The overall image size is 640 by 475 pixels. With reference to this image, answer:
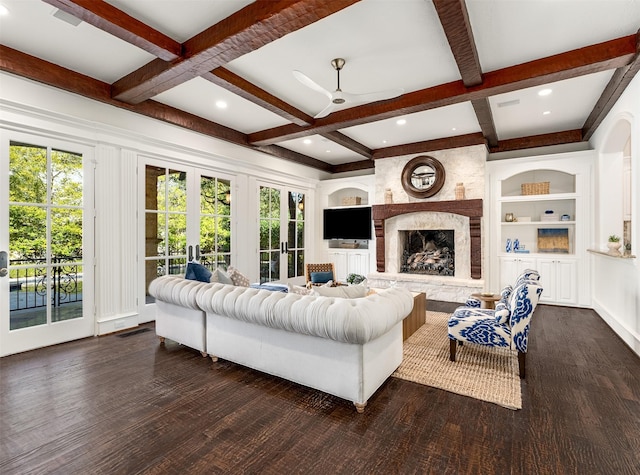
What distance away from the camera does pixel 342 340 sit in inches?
85.0

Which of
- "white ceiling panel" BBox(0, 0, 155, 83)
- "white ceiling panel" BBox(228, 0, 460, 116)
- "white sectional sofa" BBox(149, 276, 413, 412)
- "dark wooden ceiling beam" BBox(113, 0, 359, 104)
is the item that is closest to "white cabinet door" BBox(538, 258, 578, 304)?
"white ceiling panel" BBox(228, 0, 460, 116)

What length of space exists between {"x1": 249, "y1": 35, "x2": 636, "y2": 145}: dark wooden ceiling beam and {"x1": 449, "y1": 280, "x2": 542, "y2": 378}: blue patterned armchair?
2.09 metres

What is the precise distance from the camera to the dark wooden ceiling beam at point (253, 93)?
3.38m

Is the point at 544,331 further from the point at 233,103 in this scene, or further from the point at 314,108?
the point at 233,103

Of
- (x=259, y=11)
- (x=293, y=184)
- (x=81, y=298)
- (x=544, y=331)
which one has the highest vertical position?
(x=259, y=11)

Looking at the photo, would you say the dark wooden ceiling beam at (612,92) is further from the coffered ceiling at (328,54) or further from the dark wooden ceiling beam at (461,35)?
the dark wooden ceiling beam at (461,35)

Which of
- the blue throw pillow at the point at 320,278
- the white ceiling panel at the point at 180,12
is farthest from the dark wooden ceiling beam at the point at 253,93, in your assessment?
the blue throw pillow at the point at 320,278

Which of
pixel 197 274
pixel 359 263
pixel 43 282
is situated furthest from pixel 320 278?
pixel 43 282

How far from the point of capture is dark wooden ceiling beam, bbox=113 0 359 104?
2242 millimetres

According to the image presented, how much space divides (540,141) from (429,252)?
2720mm

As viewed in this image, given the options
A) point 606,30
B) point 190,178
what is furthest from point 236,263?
point 606,30

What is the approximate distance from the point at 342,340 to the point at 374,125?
4.05m

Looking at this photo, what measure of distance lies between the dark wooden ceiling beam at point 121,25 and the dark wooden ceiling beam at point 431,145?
14.8 ft

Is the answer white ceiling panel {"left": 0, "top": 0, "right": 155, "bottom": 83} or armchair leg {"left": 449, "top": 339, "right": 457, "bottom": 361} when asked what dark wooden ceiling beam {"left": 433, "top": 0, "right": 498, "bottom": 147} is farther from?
white ceiling panel {"left": 0, "top": 0, "right": 155, "bottom": 83}
